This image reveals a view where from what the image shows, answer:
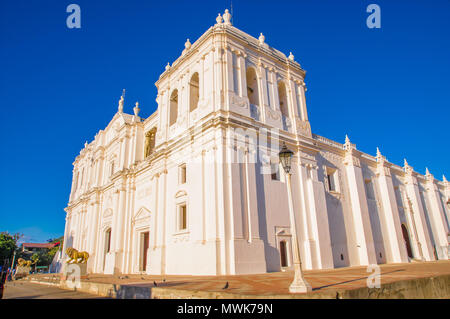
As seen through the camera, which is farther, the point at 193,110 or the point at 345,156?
the point at 345,156

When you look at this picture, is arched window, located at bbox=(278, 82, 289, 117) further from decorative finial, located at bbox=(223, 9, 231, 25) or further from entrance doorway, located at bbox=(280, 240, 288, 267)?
entrance doorway, located at bbox=(280, 240, 288, 267)

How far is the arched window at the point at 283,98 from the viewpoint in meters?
20.3

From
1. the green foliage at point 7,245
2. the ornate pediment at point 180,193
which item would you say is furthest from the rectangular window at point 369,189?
the green foliage at point 7,245

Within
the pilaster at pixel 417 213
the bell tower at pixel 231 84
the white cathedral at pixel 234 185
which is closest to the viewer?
the white cathedral at pixel 234 185

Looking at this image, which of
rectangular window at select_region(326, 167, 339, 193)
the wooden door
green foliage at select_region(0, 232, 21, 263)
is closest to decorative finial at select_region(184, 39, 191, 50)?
rectangular window at select_region(326, 167, 339, 193)

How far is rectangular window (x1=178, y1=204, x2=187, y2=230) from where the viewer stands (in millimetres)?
16420

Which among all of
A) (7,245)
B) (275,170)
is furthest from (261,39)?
(7,245)

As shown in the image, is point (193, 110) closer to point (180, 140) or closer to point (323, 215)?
point (180, 140)

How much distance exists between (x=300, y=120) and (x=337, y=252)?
919 cm

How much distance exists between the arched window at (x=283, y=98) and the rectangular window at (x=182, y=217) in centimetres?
961

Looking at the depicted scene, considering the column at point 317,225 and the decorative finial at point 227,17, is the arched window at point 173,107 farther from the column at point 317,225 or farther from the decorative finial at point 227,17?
the column at point 317,225

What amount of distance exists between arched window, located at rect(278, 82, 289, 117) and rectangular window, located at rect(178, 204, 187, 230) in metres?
9.61

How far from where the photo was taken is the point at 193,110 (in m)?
18.3
